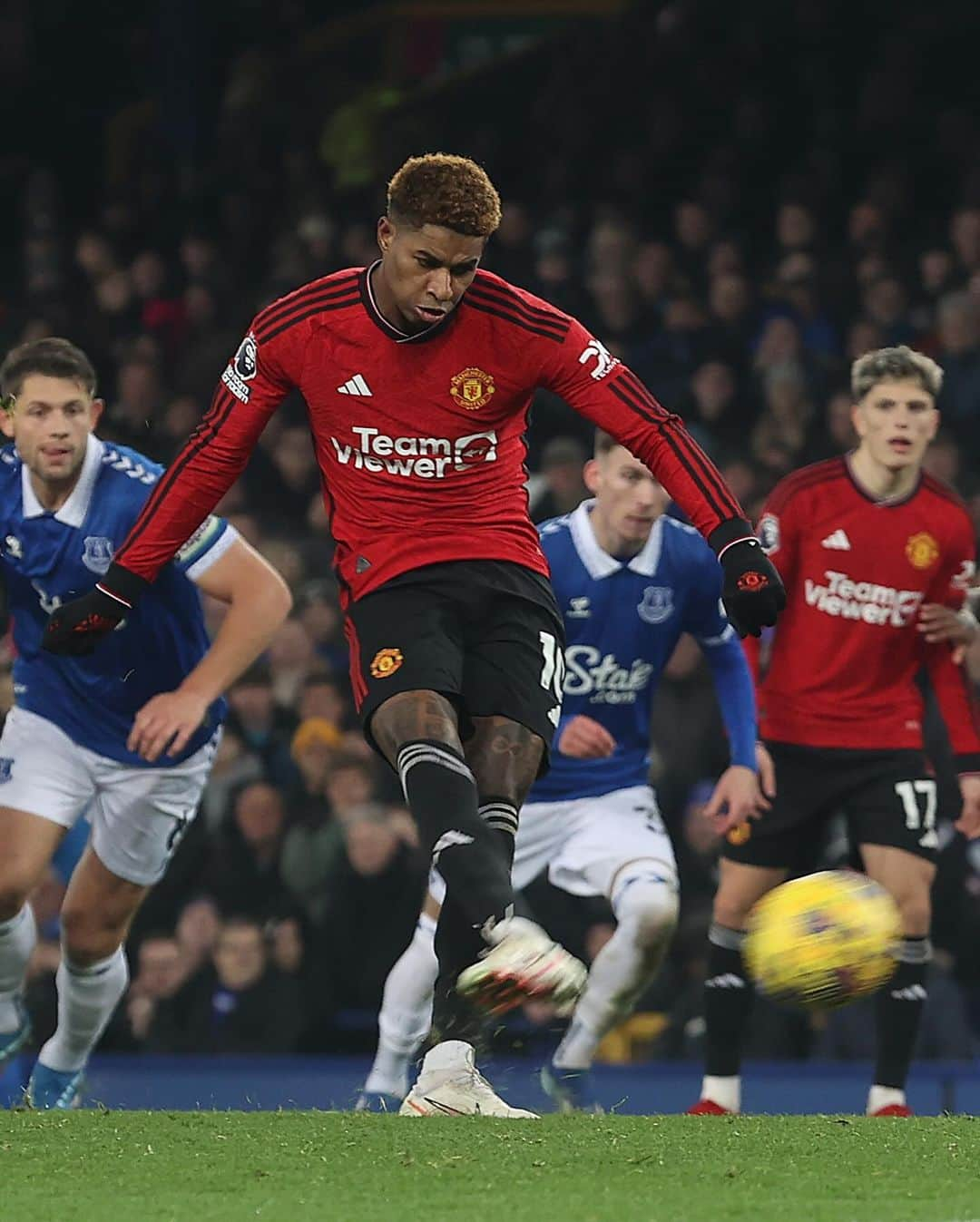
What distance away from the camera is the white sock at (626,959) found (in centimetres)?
748

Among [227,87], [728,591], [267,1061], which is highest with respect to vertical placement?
[227,87]

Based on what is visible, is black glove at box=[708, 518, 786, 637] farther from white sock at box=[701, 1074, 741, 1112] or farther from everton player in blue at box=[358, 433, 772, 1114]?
white sock at box=[701, 1074, 741, 1112]

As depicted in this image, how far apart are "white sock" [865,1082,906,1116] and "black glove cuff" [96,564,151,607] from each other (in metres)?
3.05

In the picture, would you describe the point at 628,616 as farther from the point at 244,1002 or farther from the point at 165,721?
the point at 244,1002

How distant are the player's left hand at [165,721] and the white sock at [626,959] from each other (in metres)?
1.73

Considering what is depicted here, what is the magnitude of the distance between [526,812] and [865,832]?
1.19 meters

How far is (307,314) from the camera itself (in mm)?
5641

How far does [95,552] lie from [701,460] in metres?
2.09

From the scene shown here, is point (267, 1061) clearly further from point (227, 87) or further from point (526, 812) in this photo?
point (227, 87)

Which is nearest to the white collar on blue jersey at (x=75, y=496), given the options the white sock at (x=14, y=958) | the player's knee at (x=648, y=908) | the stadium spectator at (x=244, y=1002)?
the white sock at (x=14, y=958)

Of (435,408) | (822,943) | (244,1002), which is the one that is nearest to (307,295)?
(435,408)

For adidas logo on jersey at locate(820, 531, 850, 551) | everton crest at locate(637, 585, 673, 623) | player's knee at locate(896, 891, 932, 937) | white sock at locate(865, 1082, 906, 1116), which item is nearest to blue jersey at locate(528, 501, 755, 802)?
everton crest at locate(637, 585, 673, 623)

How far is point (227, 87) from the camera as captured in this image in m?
17.9

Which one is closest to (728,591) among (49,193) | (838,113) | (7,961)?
(7,961)
